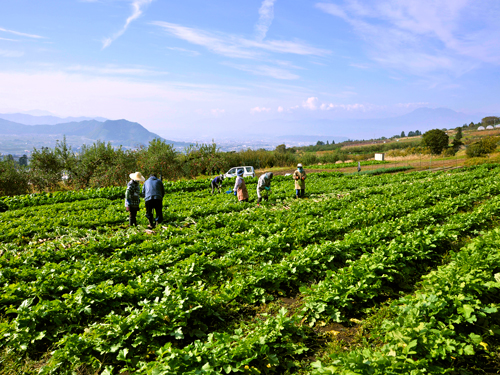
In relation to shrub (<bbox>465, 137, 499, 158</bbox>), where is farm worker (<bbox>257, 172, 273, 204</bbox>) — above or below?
below

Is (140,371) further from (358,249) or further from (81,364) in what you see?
(358,249)

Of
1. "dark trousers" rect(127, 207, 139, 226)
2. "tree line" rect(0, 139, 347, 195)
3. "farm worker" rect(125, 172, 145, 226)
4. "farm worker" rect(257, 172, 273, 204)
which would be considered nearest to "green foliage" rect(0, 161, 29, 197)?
"tree line" rect(0, 139, 347, 195)

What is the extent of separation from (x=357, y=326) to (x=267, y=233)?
4.57 meters

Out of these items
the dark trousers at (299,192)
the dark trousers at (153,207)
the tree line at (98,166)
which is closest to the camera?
the dark trousers at (153,207)

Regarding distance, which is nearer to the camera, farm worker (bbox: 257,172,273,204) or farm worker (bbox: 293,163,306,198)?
farm worker (bbox: 257,172,273,204)

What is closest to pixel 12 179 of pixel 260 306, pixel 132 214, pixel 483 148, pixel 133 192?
pixel 132 214

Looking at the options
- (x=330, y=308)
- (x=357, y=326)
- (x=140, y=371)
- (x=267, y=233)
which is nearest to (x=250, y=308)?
(x=330, y=308)

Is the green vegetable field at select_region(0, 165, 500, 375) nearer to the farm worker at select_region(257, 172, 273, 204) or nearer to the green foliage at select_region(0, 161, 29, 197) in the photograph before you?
the farm worker at select_region(257, 172, 273, 204)

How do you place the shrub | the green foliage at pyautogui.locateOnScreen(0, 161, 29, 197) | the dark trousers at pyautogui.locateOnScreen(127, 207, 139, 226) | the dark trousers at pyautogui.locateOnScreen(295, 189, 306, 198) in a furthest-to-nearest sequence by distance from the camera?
the shrub
the green foliage at pyautogui.locateOnScreen(0, 161, 29, 197)
the dark trousers at pyautogui.locateOnScreen(295, 189, 306, 198)
the dark trousers at pyautogui.locateOnScreen(127, 207, 139, 226)

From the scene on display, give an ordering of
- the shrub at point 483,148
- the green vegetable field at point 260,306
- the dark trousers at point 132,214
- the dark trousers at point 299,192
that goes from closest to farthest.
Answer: the green vegetable field at point 260,306
the dark trousers at point 132,214
the dark trousers at point 299,192
the shrub at point 483,148

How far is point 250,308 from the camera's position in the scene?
17.2 ft

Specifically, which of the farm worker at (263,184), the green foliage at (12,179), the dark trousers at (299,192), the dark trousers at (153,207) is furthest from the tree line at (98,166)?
the dark trousers at (153,207)

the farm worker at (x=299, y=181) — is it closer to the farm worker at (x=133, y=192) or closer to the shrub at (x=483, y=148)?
the farm worker at (x=133, y=192)

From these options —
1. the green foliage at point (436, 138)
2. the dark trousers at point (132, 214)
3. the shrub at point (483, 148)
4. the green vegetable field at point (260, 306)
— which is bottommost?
the green vegetable field at point (260, 306)
